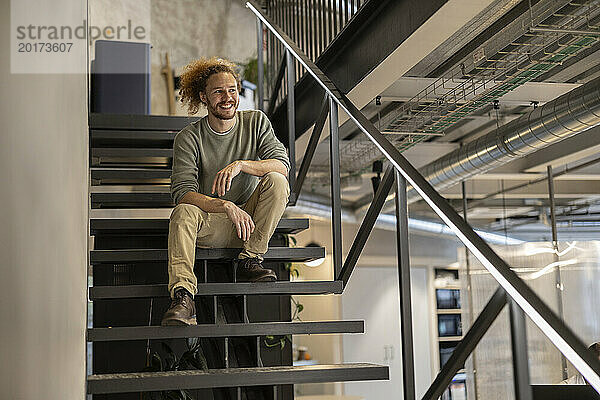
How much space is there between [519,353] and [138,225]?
82.0 inches

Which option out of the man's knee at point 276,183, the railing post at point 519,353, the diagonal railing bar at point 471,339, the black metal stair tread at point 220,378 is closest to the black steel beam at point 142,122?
the man's knee at point 276,183

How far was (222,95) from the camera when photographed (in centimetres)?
319

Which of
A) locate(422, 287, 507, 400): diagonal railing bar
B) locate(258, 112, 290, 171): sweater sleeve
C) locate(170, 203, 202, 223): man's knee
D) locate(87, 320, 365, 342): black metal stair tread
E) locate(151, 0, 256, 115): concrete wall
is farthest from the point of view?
locate(151, 0, 256, 115): concrete wall

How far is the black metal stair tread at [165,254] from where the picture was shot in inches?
115

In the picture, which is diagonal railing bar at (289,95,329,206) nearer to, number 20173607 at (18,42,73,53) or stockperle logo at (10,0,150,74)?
stockperle logo at (10,0,150,74)

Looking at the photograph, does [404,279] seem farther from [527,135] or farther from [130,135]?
[527,135]

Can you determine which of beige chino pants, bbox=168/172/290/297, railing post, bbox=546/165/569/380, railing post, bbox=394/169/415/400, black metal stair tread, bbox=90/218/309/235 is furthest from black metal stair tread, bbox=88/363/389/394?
railing post, bbox=546/165/569/380

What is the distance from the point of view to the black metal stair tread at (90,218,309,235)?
3131mm

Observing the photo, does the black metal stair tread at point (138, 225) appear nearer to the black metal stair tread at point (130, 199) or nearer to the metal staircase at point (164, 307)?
the metal staircase at point (164, 307)

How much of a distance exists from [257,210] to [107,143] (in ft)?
5.12

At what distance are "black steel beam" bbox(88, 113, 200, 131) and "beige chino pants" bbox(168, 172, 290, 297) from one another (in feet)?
3.69

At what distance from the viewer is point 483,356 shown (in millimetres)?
7055

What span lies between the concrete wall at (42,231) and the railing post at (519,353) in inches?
52.4

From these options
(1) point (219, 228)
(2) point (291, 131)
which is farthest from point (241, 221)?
(2) point (291, 131)
